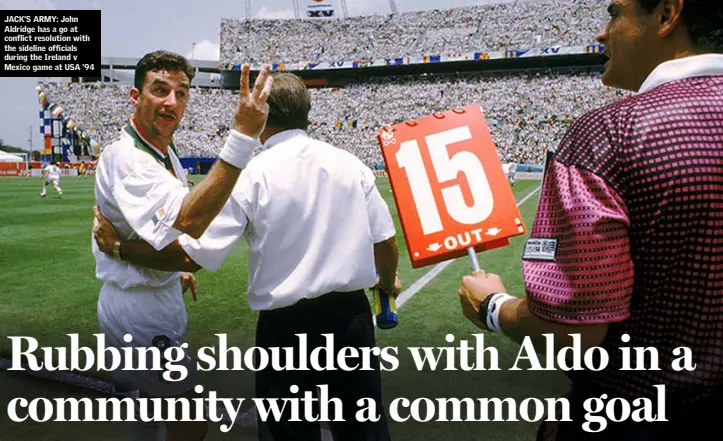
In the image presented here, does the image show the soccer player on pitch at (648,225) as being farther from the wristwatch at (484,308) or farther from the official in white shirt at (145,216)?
the official in white shirt at (145,216)

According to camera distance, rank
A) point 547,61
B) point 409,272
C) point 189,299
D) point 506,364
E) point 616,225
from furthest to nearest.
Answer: point 547,61
point 409,272
point 189,299
point 506,364
point 616,225

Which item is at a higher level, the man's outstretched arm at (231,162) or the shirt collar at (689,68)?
the shirt collar at (689,68)

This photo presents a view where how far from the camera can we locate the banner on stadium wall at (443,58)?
169 ft

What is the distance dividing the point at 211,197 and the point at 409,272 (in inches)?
283

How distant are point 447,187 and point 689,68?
77 centimetres

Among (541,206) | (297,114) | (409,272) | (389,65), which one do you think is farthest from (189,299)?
(389,65)

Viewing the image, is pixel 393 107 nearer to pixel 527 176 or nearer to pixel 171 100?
pixel 527 176

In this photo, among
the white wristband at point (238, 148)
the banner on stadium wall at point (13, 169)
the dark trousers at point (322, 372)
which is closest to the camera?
the white wristband at point (238, 148)

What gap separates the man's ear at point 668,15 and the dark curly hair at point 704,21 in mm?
10

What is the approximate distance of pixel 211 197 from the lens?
204 centimetres

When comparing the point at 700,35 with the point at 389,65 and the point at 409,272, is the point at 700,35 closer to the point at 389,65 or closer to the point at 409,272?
the point at 409,272

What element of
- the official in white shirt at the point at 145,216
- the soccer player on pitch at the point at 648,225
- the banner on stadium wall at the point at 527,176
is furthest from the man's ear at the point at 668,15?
the banner on stadium wall at the point at 527,176

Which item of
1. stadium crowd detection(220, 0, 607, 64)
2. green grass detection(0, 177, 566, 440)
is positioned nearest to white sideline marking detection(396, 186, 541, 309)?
green grass detection(0, 177, 566, 440)

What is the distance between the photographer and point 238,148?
6.46ft
